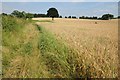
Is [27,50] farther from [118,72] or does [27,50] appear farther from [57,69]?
[118,72]

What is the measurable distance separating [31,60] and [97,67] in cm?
279

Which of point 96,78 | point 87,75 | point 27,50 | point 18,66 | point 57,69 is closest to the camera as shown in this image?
point 96,78

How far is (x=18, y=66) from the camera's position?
7.07m

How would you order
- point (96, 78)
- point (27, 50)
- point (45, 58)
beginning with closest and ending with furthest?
point (96, 78)
point (45, 58)
point (27, 50)

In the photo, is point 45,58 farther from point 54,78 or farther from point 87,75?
point 87,75

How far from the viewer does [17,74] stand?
Result: 20.7 ft

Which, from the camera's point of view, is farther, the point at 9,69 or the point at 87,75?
the point at 9,69

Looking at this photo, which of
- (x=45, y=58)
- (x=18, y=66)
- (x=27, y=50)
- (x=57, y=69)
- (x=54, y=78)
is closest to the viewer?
(x=54, y=78)

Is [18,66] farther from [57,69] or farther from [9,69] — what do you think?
[57,69]

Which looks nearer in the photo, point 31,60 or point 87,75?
point 87,75

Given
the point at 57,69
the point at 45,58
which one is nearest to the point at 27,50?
the point at 45,58

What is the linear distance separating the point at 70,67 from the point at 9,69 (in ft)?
5.20

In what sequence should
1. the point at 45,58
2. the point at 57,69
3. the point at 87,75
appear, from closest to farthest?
1. the point at 87,75
2. the point at 57,69
3. the point at 45,58

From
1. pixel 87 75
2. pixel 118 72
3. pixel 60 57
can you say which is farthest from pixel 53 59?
pixel 118 72
